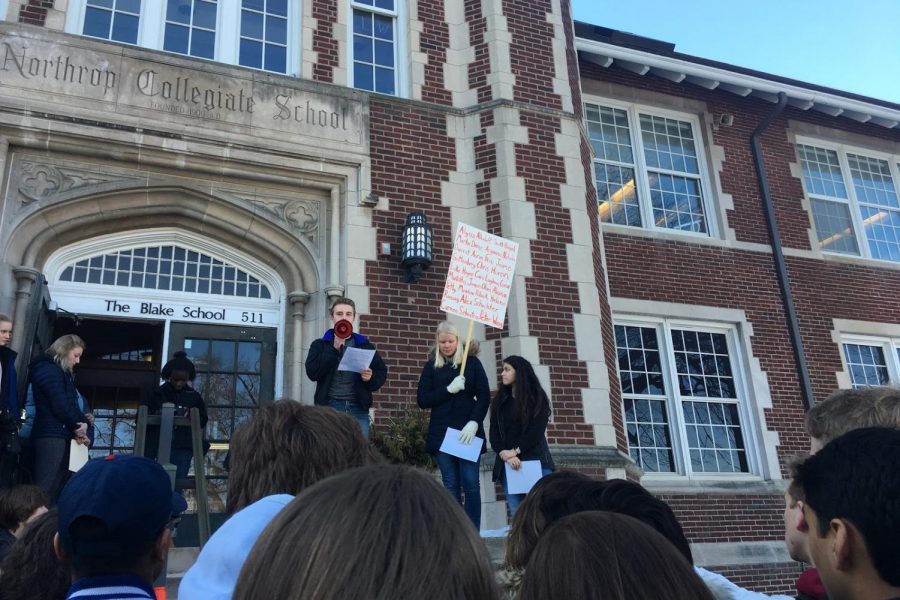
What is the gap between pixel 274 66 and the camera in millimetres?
9125

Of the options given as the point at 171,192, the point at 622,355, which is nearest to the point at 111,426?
the point at 171,192

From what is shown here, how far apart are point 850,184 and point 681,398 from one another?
561cm

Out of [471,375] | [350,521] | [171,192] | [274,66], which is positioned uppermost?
[274,66]

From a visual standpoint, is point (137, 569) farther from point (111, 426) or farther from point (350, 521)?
point (111, 426)

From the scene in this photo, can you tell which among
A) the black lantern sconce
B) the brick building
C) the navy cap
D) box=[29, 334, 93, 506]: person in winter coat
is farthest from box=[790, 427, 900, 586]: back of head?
the black lantern sconce

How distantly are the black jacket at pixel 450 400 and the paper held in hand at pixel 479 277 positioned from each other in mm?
746

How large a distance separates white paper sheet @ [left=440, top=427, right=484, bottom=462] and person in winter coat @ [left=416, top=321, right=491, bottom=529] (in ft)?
0.10

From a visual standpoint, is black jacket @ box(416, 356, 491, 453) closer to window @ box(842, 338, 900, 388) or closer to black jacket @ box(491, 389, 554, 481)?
black jacket @ box(491, 389, 554, 481)

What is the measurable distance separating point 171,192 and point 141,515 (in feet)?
22.1

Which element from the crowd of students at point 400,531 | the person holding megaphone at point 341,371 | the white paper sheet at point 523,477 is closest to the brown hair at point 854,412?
the crowd of students at point 400,531

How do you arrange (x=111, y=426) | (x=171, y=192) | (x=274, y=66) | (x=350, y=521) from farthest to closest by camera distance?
(x=111, y=426)
(x=274, y=66)
(x=171, y=192)
(x=350, y=521)

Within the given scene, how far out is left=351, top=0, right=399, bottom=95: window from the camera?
377 inches

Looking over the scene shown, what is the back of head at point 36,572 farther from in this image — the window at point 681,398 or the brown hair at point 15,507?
the window at point 681,398

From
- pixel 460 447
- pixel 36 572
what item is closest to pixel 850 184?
pixel 460 447
